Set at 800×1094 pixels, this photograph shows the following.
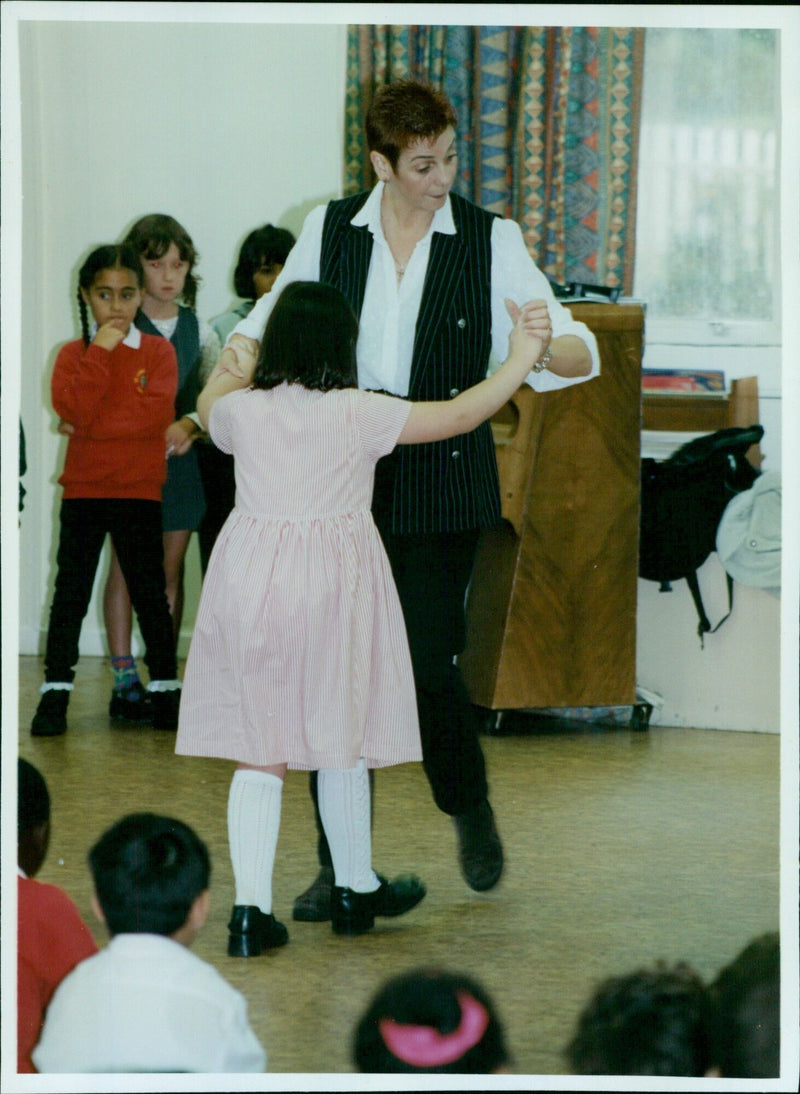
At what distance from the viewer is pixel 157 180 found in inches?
119

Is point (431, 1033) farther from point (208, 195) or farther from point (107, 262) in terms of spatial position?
point (208, 195)

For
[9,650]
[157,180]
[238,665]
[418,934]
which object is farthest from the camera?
[157,180]

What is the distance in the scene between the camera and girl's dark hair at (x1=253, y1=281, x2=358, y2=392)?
1.45m

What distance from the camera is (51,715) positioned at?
2400 mm

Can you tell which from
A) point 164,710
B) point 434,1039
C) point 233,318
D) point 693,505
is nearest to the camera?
point 434,1039

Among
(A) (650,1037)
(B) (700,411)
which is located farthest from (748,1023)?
(B) (700,411)

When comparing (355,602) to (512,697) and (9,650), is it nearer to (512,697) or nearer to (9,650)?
(9,650)

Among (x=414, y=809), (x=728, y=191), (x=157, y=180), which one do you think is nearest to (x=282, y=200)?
(x=157, y=180)

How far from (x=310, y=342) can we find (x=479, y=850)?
0.69 metres

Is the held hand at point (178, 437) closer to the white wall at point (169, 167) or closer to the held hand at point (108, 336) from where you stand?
the held hand at point (108, 336)

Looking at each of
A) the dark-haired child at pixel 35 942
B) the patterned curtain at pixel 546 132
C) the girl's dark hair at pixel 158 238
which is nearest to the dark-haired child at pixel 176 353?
the girl's dark hair at pixel 158 238

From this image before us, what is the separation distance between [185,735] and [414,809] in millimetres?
685

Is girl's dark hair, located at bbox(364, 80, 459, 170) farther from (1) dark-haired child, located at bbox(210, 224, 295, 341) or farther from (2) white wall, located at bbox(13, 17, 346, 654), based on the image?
(2) white wall, located at bbox(13, 17, 346, 654)

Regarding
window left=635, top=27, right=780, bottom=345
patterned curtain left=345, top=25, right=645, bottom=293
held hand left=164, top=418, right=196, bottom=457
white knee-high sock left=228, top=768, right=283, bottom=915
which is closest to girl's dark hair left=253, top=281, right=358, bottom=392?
white knee-high sock left=228, top=768, right=283, bottom=915
